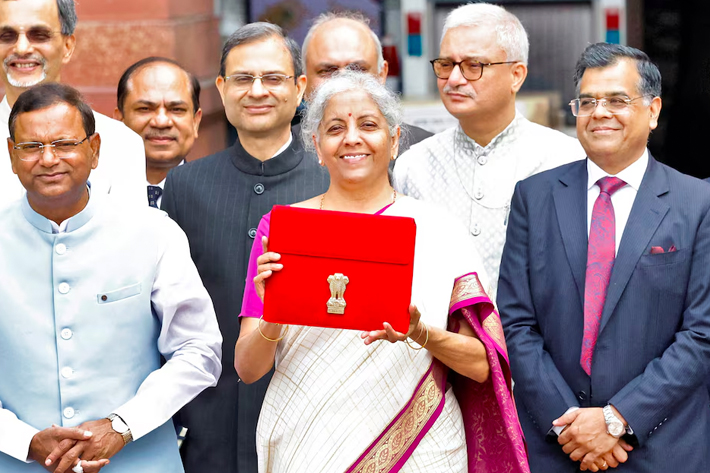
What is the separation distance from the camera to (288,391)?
128 inches

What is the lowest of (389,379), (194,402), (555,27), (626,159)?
(194,402)

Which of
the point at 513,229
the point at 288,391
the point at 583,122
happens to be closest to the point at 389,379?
the point at 288,391

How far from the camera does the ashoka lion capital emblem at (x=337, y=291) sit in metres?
2.98

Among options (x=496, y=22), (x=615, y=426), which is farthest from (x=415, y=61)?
(x=615, y=426)

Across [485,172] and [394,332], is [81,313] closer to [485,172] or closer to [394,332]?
[394,332]

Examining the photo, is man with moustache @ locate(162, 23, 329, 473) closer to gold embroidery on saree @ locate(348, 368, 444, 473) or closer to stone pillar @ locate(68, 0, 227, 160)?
gold embroidery on saree @ locate(348, 368, 444, 473)

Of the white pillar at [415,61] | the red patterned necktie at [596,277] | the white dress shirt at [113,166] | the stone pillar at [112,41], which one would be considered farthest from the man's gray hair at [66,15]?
the white pillar at [415,61]

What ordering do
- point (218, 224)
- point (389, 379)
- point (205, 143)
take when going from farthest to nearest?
point (205, 143) < point (218, 224) < point (389, 379)

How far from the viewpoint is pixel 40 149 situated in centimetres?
321

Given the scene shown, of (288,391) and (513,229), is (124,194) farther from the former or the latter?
(513,229)

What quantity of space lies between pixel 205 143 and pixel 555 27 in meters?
2.70

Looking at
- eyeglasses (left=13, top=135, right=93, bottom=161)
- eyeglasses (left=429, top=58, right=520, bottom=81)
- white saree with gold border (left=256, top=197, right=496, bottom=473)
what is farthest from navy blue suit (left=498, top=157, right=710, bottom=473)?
eyeglasses (left=13, top=135, right=93, bottom=161)

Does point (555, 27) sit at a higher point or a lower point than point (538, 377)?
higher

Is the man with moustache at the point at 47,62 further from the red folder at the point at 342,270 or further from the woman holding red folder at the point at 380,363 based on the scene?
the red folder at the point at 342,270
